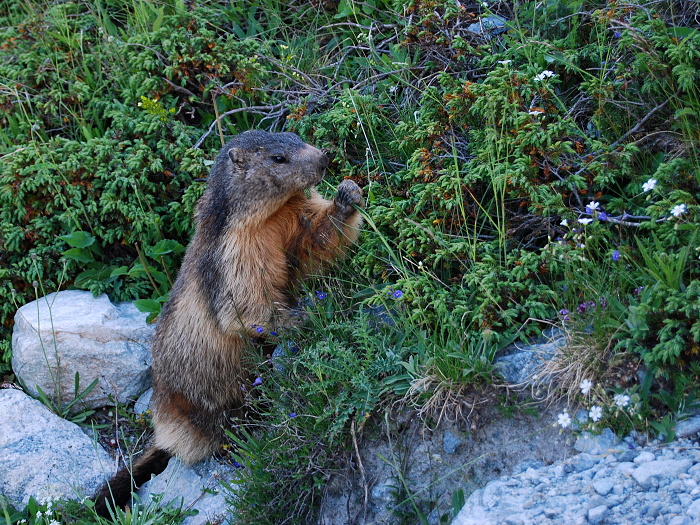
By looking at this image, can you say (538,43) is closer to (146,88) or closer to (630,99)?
(630,99)

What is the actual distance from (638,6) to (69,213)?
14.5 feet

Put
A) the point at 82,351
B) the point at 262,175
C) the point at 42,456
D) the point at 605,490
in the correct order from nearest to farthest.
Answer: the point at 605,490 → the point at 262,175 → the point at 42,456 → the point at 82,351

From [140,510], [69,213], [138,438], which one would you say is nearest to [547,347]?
[140,510]

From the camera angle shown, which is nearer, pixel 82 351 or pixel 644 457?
pixel 644 457

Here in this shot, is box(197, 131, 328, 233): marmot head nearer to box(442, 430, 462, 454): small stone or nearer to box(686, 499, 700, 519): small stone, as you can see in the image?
box(442, 430, 462, 454): small stone

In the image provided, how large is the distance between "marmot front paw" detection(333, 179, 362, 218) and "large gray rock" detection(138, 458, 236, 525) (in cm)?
183

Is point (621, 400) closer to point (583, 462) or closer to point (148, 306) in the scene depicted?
point (583, 462)

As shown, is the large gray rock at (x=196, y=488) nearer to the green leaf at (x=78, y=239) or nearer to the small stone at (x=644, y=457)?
the green leaf at (x=78, y=239)

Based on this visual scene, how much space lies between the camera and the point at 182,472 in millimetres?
5066

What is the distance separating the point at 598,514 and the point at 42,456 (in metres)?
3.90

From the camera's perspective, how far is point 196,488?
16.1 feet

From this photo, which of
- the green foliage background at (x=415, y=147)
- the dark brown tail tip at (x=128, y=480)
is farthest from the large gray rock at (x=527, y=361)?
the dark brown tail tip at (x=128, y=480)

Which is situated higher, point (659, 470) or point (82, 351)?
point (659, 470)

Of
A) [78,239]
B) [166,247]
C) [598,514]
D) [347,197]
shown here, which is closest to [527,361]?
[598,514]
